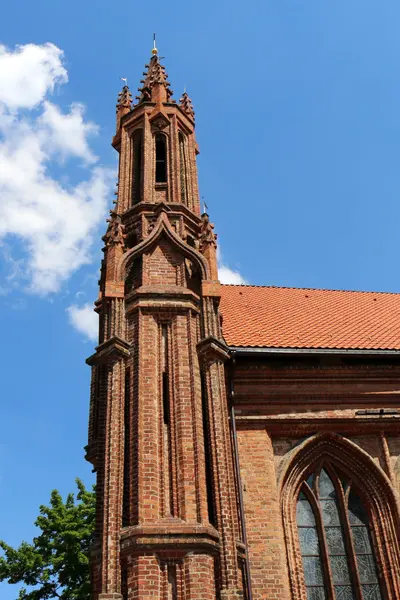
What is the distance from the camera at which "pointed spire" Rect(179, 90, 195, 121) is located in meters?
18.6

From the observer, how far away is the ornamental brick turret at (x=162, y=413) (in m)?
9.23

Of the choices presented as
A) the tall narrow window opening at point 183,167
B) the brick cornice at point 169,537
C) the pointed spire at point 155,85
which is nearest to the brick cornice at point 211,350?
the brick cornice at point 169,537

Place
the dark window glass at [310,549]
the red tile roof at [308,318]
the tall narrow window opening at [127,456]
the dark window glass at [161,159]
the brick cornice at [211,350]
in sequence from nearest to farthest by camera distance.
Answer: the tall narrow window opening at [127,456] < the dark window glass at [310,549] < the brick cornice at [211,350] < the red tile roof at [308,318] < the dark window glass at [161,159]

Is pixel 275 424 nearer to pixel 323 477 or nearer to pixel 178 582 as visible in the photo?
pixel 323 477

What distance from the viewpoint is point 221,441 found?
10.6m

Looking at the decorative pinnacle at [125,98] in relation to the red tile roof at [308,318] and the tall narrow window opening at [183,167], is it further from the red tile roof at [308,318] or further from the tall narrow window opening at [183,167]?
the red tile roof at [308,318]

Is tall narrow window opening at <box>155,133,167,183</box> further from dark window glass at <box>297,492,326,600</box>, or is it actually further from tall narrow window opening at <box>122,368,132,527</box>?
dark window glass at <box>297,492,326,600</box>

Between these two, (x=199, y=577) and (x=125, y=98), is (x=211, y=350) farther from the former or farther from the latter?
(x=125, y=98)

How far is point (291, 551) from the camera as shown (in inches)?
419

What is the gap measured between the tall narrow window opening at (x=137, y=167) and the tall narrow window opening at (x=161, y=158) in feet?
1.61

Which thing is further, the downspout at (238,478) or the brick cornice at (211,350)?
the brick cornice at (211,350)

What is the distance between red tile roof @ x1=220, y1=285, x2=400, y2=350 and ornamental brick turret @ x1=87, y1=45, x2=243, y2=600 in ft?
5.82

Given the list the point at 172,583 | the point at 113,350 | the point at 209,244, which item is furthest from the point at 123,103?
the point at 172,583

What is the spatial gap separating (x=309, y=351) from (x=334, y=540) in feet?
12.0
